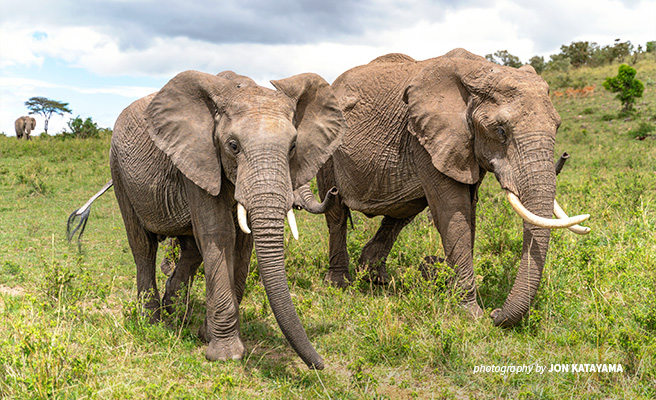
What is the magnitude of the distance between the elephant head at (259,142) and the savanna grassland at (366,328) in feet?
2.66

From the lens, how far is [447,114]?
17.3 feet

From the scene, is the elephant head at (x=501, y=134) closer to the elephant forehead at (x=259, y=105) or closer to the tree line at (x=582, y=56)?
the elephant forehead at (x=259, y=105)

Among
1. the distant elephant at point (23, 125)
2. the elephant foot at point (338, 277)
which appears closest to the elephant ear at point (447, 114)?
the elephant foot at point (338, 277)

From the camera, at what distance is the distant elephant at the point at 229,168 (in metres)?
3.97

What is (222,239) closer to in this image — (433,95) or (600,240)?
(433,95)

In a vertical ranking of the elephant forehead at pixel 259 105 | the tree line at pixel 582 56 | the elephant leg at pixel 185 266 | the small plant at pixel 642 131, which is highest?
the tree line at pixel 582 56

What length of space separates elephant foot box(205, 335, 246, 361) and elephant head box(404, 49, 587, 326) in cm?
228

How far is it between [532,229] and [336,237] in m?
2.71

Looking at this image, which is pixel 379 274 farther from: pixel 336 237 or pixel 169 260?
pixel 169 260

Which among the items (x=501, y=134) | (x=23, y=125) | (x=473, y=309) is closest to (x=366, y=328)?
(x=473, y=309)

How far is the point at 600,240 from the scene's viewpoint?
282 inches

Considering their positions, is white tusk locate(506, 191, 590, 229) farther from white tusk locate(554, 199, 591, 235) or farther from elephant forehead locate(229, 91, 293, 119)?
elephant forehead locate(229, 91, 293, 119)

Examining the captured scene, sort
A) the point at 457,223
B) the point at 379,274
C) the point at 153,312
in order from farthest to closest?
1. the point at 379,274
2. the point at 153,312
3. the point at 457,223

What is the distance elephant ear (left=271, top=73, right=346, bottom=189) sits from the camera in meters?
4.48
